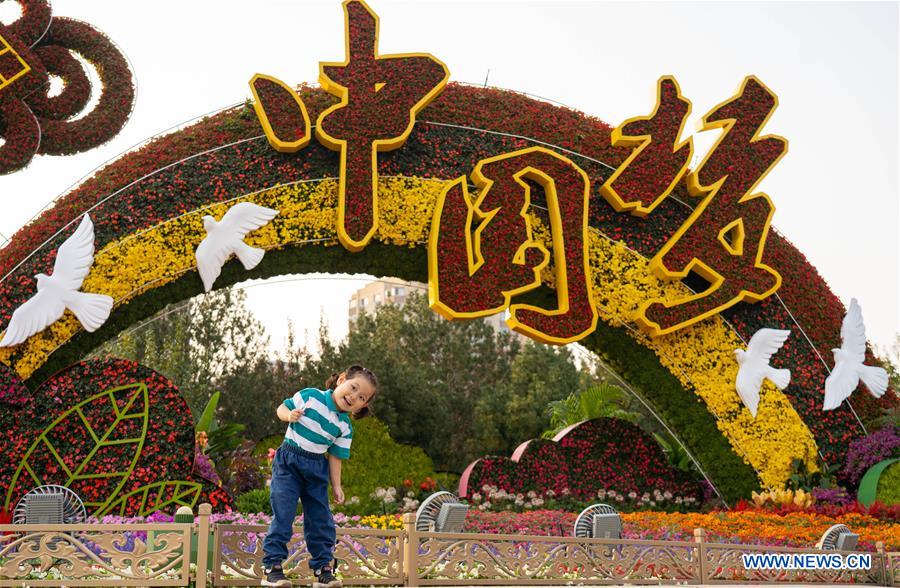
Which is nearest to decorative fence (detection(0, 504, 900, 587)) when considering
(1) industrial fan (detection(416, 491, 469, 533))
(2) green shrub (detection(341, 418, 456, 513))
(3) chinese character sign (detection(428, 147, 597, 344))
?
(1) industrial fan (detection(416, 491, 469, 533))

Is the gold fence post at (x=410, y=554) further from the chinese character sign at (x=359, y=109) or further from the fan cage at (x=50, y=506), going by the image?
the chinese character sign at (x=359, y=109)

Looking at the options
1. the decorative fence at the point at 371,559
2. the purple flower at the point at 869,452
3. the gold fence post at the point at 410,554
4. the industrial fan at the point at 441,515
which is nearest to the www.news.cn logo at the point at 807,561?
the decorative fence at the point at 371,559

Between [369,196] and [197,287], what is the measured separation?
2.39m

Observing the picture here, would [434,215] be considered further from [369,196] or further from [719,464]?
[719,464]

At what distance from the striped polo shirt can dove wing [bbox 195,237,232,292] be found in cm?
549

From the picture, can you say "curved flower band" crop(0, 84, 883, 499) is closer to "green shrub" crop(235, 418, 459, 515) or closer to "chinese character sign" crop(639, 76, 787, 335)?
"chinese character sign" crop(639, 76, 787, 335)

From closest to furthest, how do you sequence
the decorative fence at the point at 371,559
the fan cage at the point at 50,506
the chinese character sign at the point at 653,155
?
1. the decorative fence at the point at 371,559
2. the fan cage at the point at 50,506
3. the chinese character sign at the point at 653,155

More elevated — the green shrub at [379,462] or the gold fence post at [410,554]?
the green shrub at [379,462]

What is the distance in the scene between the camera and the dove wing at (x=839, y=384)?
39.2 feet

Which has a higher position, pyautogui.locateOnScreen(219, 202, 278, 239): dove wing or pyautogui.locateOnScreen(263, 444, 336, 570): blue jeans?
pyautogui.locateOnScreen(219, 202, 278, 239): dove wing

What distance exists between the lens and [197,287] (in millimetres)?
10438

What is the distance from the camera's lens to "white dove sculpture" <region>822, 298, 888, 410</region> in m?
12.0

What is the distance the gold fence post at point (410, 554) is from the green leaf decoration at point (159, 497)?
161 inches

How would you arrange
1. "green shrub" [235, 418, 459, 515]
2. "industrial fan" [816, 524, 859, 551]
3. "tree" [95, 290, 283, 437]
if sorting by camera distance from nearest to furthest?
"industrial fan" [816, 524, 859, 551]
"green shrub" [235, 418, 459, 515]
"tree" [95, 290, 283, 437]
